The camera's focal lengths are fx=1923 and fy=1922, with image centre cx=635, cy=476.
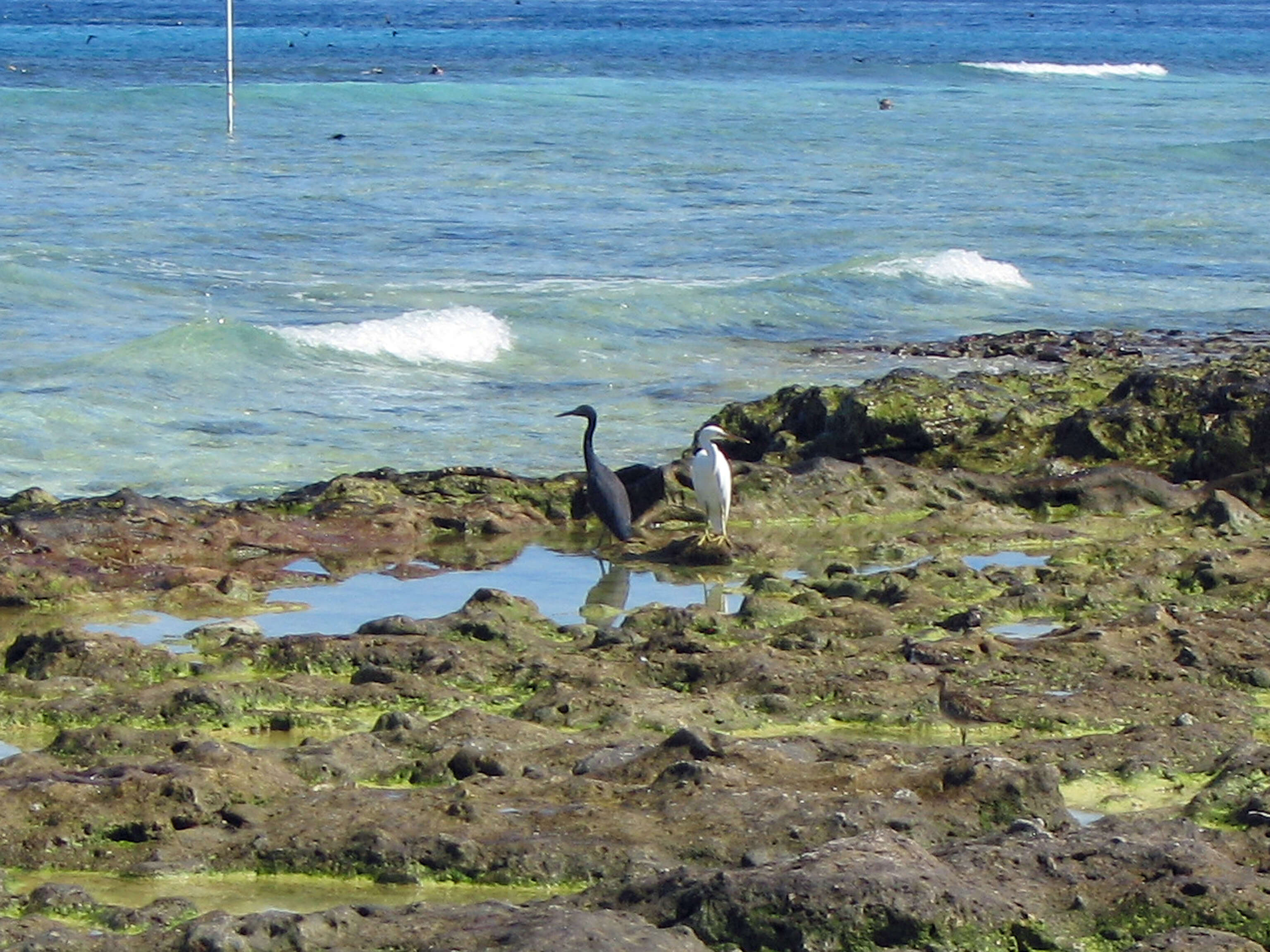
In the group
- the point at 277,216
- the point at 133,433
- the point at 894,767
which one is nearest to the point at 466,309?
the point at 133,433

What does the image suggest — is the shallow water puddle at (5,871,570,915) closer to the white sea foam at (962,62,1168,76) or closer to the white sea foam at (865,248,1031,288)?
the white sea foam at (865,248,1031,288)

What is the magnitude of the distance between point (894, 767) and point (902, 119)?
37.1 m

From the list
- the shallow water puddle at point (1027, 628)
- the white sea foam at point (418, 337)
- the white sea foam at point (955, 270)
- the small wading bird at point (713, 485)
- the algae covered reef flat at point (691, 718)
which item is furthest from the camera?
the white sea foam at point (955, 270)

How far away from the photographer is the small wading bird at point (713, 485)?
9.09 metres

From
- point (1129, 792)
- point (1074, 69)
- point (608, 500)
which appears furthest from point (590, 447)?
point (1074, 69)

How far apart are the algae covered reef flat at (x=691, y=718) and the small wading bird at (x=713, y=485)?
117 mm

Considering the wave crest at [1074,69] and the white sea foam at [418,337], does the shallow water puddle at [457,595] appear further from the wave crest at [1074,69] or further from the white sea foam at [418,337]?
the wave crest at [1074,69]

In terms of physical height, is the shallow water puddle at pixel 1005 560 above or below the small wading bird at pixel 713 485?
below

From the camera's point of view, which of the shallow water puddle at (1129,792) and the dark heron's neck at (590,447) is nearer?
the shallow water puddle at (1129,792)

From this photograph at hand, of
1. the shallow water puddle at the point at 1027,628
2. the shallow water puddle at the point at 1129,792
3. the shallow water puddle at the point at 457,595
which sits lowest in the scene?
the shallow water puddle at the point at 457,595

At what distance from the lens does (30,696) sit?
246 inches

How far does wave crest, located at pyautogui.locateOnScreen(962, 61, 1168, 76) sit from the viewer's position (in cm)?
5925

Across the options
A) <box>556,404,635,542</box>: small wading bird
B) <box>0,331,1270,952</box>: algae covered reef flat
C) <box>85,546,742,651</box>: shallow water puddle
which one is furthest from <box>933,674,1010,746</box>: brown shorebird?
<box>556,404,635,542</box>: small wading bird

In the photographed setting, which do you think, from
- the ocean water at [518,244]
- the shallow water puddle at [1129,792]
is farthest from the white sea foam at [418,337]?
the shallow water puddle at [1129,792]
